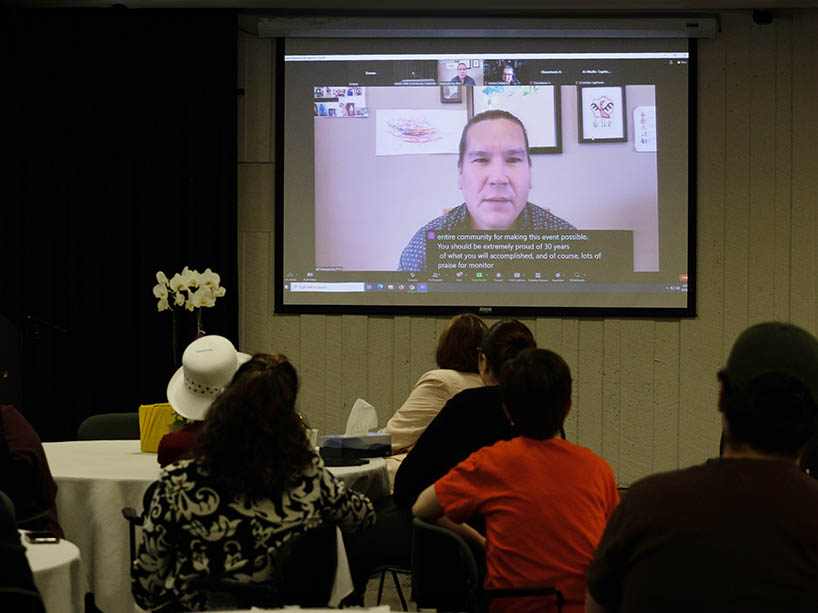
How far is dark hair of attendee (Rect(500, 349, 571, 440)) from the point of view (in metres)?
2.21

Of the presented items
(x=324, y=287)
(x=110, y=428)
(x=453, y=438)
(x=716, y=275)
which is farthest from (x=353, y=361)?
(x=453, y=438)

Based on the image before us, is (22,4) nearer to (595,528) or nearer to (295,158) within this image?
(295,158)

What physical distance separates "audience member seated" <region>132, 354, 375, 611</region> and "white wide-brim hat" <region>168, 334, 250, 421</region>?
3.03ft

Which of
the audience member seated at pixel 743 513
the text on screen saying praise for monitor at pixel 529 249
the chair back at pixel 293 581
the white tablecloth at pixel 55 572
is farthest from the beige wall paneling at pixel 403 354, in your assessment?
the audience member seated at pixel 743 513

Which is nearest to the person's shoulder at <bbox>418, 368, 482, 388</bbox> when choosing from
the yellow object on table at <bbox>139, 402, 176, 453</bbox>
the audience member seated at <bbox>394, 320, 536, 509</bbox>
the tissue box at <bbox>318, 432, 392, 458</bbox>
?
the tissue box at <bbox>318, 432, 392, 458</bbox>

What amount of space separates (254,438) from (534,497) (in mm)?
637

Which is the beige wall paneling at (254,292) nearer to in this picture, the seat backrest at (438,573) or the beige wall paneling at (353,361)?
the beige wall paneling at (353,361)

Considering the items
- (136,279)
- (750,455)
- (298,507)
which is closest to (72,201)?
(136,279)

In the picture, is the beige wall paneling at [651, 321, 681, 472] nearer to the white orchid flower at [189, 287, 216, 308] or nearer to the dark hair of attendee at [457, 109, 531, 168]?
the dark hair of attendee at [457, 109, 531, 168]

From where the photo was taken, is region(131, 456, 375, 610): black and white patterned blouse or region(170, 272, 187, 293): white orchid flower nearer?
region(131, 456, 375, 610): black and white patterned blouse

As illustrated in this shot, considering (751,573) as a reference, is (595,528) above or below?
below

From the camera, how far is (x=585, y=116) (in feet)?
19.6

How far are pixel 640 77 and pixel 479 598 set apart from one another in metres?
4.51

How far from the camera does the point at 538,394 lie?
221cm
